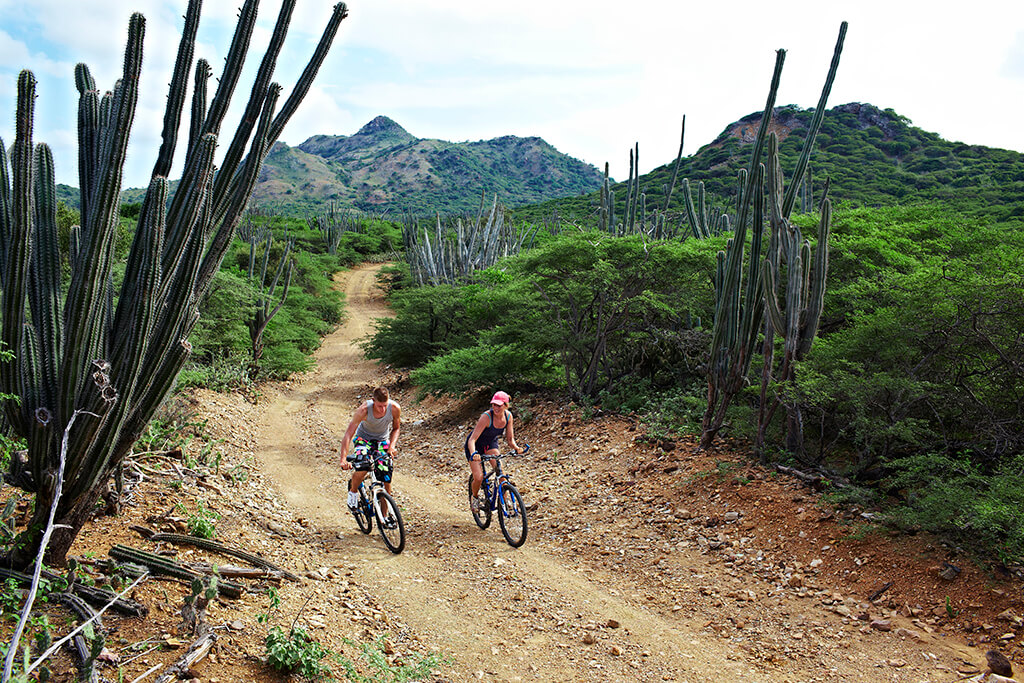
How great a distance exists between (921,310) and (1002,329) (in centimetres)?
66

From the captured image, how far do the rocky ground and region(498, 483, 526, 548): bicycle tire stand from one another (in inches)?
4.8

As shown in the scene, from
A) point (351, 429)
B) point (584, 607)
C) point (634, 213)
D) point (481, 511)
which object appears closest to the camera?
point (584, 607)

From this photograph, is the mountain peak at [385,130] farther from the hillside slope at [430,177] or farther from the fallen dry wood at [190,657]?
the fallen dry wood at [190,657]

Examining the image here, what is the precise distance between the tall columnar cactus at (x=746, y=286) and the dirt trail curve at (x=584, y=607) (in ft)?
6.67

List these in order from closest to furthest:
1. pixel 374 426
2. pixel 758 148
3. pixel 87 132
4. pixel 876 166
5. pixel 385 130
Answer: pixel 87 132, pixel 374 426, pixel 758 148, pixel 876 166, pixel 385 130

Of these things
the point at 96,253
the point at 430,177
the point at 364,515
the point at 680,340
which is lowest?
the point at 364,515

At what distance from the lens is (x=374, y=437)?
233 inches

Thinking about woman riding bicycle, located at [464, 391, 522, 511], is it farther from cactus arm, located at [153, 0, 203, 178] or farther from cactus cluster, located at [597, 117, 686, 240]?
cactus cluster, located at [597, 117, 686, 240]

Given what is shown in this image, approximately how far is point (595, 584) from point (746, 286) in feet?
12.9

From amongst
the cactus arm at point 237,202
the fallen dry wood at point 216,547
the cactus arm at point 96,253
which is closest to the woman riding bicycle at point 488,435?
the fallen dry wood at point 216,547

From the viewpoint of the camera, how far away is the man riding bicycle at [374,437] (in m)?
5.77

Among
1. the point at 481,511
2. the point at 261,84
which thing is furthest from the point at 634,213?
the point at 261,84

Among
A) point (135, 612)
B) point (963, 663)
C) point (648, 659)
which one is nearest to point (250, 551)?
point (135, 612)

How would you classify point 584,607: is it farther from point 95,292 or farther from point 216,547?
point 95,292
